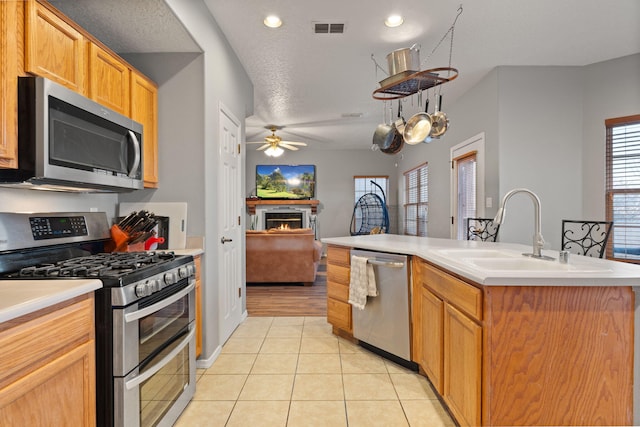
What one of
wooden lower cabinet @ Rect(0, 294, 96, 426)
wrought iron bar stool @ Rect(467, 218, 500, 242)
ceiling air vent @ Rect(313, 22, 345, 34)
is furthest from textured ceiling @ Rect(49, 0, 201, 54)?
wrought iron bar stool @ Rect(467, 218, 500, 242)

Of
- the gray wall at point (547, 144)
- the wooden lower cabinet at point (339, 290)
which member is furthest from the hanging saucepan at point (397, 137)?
the gray wall at point (547, 144)

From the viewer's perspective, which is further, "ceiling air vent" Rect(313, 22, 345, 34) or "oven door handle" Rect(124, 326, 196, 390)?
"ceiling air vent" Rect(313, 22, 345, 34)

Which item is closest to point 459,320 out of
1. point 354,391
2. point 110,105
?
point 354,391

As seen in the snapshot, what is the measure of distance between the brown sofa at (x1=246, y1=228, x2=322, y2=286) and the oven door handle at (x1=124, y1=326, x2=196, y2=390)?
3.11 m

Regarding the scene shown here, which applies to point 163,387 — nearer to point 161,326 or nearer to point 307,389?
point 161,326

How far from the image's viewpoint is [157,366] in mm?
1618

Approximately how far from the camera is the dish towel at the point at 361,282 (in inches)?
102

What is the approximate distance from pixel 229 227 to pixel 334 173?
5843mm

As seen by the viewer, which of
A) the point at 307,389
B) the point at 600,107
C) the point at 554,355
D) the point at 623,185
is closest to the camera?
the point at 554,355

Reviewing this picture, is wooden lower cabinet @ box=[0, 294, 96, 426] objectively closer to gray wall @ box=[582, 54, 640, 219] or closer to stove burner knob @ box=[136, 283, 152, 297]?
stove burner knob @ box=[136, 283, 152, 297]

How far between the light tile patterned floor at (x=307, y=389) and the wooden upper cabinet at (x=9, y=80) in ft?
5.20

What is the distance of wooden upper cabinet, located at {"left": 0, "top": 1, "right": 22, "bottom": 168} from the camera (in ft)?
4.48

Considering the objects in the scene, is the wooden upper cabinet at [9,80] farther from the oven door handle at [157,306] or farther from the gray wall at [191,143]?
the gray wall at [191,143]

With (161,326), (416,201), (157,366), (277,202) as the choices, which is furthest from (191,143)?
(277,202)
